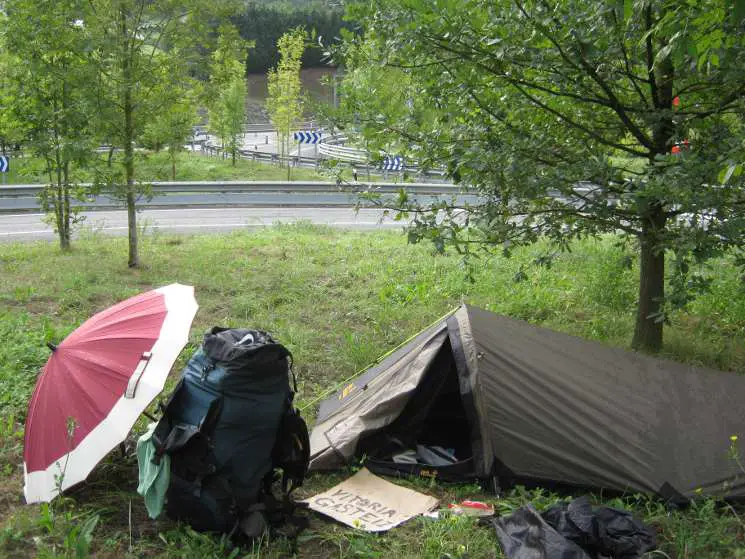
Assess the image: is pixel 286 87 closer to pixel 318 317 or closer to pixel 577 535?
pixel 318 317

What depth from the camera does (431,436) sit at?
16.5ft

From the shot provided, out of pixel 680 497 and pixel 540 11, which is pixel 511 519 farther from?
pixel 540 11

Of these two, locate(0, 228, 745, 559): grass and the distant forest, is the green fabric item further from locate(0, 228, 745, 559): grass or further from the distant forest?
the distant forest

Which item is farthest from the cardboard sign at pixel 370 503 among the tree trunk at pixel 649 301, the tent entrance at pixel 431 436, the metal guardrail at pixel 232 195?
the metal guardrail at pixel 232 195

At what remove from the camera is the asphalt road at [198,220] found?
616 inches

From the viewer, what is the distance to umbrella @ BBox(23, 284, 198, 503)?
11.9 ft

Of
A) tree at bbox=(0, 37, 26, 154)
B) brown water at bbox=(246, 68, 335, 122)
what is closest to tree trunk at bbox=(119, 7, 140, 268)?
tree at bbox=(0, 37, 26, 154)

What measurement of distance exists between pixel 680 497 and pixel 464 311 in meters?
1.73

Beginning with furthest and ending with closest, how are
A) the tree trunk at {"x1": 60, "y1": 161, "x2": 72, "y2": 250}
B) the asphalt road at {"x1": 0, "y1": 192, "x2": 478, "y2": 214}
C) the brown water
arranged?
1. the brown water
2. the asphalt road at {"x1": 0, "y1": 192, "x2": 478, "y2": 214}
3. the tree trunk at {"x1": 60, "y1": 161, "x2": 72, "y2": 250}

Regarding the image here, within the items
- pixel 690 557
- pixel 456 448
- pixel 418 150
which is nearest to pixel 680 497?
pixel 690 557

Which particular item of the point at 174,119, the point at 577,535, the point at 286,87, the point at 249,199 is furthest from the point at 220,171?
the point at 577,535

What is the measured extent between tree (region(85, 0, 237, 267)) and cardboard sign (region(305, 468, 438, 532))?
652 centimetres

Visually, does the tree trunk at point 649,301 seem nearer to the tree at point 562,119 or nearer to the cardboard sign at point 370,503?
the tree at point 562,119

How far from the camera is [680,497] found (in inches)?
163
